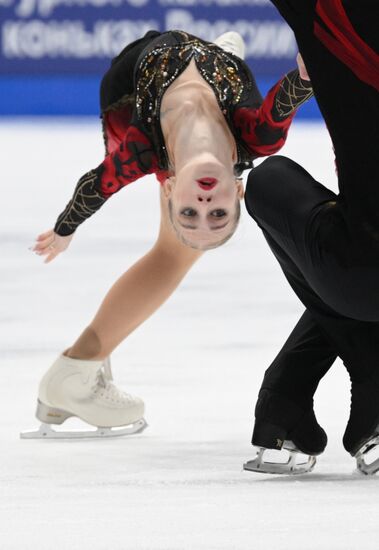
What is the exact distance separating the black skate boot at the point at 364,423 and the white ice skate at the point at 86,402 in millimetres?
729

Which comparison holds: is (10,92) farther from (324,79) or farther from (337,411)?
(324,79)

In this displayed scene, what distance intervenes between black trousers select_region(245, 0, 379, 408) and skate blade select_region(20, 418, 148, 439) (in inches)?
30.4

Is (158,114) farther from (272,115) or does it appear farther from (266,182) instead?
(266,182)

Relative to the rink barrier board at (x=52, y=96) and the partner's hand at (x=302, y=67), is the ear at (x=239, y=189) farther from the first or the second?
the rink barrier board at (x=52, y=96)

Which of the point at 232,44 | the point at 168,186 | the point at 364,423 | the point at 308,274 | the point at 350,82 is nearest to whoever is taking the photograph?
the point at 350,82

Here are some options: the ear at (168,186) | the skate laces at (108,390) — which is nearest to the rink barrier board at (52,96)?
the skate laces at (108,390)

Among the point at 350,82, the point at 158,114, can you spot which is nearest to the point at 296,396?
the point at 350,82

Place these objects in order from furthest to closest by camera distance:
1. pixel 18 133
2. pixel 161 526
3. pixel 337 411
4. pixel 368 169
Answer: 1. pixel 18 133
2. pixel 337 411
3. pixel 368 169
4. pixel 161 526

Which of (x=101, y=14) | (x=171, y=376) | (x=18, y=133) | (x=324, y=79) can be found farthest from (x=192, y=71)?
(x=101, y=14)

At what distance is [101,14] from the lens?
10.6 m

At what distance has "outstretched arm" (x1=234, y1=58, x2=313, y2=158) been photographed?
315cm

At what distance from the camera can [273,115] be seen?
3.21 m

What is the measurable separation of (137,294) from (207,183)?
49cm

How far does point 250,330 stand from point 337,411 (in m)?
1.01
